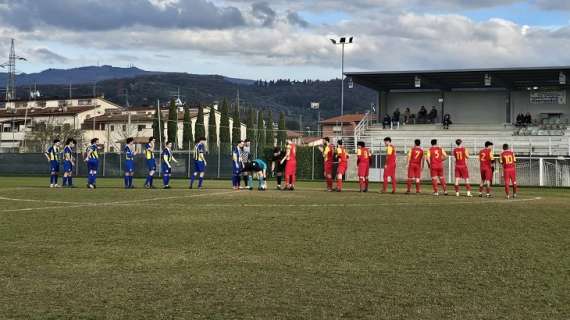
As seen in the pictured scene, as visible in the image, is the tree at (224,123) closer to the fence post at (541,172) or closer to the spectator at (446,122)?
the spectator at (446,122)

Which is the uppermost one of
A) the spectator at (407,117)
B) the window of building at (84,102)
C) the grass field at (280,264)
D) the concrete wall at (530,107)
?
the window of building at (84,102)

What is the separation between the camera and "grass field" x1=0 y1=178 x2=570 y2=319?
729cm

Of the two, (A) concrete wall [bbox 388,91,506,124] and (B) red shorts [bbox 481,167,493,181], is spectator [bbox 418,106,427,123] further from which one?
(B) red shorts [bbox 481,167,493,181]

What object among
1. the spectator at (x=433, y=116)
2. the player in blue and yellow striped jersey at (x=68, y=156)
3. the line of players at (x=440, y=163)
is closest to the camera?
the line of players at (x=440, y=163)

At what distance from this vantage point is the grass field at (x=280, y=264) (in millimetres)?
7285

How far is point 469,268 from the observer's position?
9.58 m

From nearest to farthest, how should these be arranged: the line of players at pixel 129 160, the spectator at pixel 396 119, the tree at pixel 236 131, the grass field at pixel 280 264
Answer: the grass field at pixel 280 264 < the line of players at pixel 129 160 < the spectator at pixel 396 119 < the tree at pixel 236 131

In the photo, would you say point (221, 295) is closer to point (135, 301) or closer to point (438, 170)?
point (135, 301)

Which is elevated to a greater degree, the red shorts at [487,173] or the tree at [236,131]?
the tree at [236,131]

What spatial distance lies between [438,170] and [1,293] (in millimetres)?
20554

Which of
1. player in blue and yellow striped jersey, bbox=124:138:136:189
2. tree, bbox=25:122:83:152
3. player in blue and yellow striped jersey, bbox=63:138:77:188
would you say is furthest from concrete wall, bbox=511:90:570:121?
tree, bbox=25:122:83:152

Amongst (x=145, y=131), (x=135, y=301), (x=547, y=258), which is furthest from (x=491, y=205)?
(x=145, y=131)

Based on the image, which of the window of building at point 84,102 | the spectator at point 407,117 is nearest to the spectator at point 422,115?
the spectator at point 407,117

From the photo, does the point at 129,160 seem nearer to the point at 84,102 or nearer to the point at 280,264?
the point at 280,264
